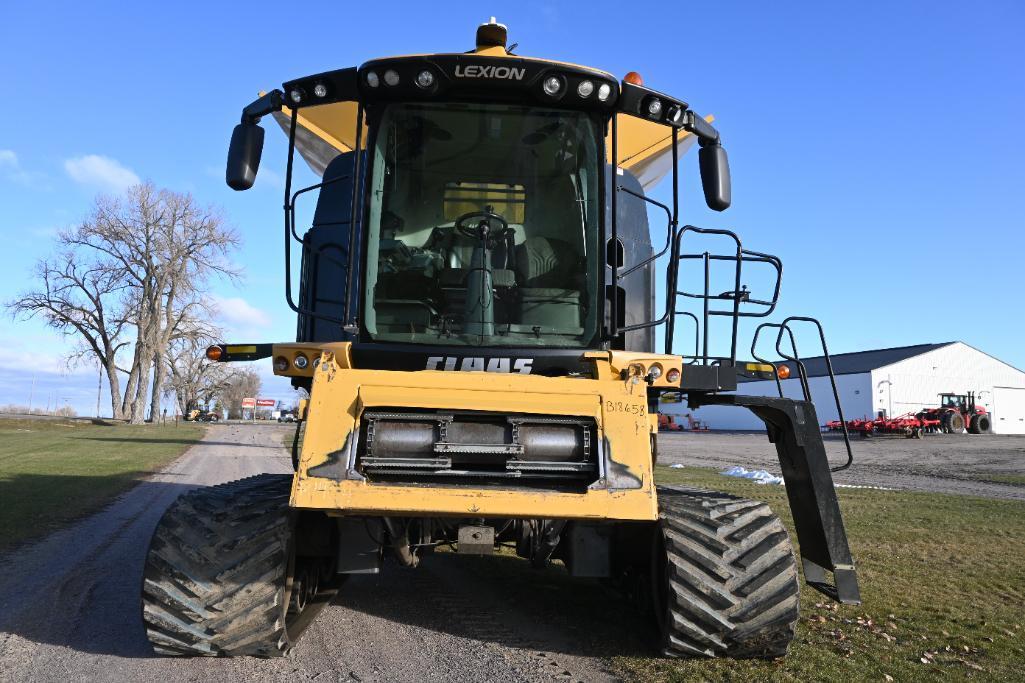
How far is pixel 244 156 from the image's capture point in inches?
185

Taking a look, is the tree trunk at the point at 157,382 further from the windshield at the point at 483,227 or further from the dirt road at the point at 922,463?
the windshield at the point at 483,227

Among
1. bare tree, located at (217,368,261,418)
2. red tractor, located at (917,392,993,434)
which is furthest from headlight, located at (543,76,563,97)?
bare tree, located at (217,368,261,418)

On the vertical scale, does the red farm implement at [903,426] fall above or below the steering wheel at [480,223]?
below

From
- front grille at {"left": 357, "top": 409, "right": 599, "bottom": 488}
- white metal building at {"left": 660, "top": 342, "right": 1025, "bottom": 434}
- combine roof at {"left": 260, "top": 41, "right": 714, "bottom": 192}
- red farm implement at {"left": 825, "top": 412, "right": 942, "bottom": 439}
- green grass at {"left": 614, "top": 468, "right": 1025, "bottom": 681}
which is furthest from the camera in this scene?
white metal building at {"left": 660, "top": 342, "right": 1025, "bottom": 434}

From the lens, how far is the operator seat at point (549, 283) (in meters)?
4.70

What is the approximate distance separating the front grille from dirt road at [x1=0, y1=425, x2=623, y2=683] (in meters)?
1.10

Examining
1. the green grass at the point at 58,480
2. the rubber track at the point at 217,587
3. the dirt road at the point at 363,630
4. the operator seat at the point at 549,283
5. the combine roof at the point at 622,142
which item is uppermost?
the combine roof at the point at 622,142

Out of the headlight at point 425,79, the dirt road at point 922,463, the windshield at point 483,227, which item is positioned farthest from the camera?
the dirt road at point 922,463

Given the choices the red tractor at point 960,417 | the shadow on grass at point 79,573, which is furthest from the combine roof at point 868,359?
the shadow on grass at point 79,573

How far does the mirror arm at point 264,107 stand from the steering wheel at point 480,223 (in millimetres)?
1275

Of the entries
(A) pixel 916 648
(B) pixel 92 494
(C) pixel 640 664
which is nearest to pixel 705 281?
(C) pixel 640 664

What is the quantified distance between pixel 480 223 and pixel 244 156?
4.89ft

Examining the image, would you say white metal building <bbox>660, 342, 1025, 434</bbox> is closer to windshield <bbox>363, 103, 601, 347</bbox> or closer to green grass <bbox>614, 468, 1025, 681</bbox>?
green grass <bbox>614, 468, 1025, 681</bbox>

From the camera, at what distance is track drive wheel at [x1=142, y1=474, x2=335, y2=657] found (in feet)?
13.0
